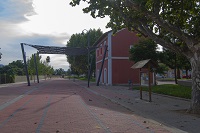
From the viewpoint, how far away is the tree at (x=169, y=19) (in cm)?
1017

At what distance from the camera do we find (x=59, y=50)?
38.5 metres

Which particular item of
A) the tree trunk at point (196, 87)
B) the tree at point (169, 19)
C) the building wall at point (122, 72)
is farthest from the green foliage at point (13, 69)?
the tree trunk at point (196, 87)

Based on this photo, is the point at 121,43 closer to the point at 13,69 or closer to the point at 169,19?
the point at 169,19

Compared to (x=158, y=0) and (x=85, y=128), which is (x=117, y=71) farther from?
(x=85, y=128)

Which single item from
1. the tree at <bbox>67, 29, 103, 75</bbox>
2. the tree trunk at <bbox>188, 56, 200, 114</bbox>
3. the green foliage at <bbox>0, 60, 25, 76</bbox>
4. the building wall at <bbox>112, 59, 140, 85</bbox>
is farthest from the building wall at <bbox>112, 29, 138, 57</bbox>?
the green foliage at <bbox>0, 60, 25, 76</bbox>

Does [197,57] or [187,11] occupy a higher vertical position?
[187,11]

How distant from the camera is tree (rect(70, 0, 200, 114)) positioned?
33.4 feet

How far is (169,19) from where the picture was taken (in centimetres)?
1355

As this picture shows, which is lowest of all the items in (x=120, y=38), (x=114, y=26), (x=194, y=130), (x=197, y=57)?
(x=194, y=130)

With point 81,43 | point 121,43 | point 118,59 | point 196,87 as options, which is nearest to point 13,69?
point 81,43

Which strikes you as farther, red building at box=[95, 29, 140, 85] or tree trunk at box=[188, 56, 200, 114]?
red building at box=[95, 29, 140, 85]

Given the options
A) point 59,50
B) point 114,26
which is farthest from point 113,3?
point 59,50

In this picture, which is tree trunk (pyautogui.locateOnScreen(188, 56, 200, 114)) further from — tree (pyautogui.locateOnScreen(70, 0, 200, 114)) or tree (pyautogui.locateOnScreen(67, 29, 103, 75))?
tree (pyautogui.locateOnScreen(67, 29, 103, 75))

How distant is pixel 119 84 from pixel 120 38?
21.2 feet
